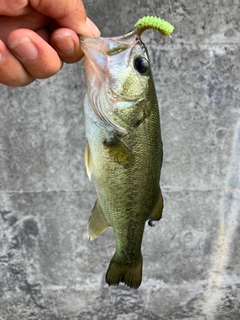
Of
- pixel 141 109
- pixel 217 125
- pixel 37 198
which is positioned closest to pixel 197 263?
pixel 217 125

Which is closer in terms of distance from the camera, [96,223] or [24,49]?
[24,49]

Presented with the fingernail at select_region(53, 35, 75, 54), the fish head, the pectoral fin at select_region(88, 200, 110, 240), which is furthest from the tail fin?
the fingernail at select_region(53, 35, 75, 54)

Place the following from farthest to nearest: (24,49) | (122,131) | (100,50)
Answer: (122,131) → (100,50) → (24,49)

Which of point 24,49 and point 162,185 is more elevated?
point 24,49

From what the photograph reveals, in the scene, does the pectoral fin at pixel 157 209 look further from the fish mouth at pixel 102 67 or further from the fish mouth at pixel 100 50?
the fish mouth at pixel 100 50

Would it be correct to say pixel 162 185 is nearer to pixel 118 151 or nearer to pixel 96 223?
pixel 96 223

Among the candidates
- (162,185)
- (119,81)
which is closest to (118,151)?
(119,81)

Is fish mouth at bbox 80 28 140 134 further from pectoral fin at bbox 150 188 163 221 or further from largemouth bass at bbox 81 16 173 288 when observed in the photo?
pectoral fin at bbox 150 188 163 221
